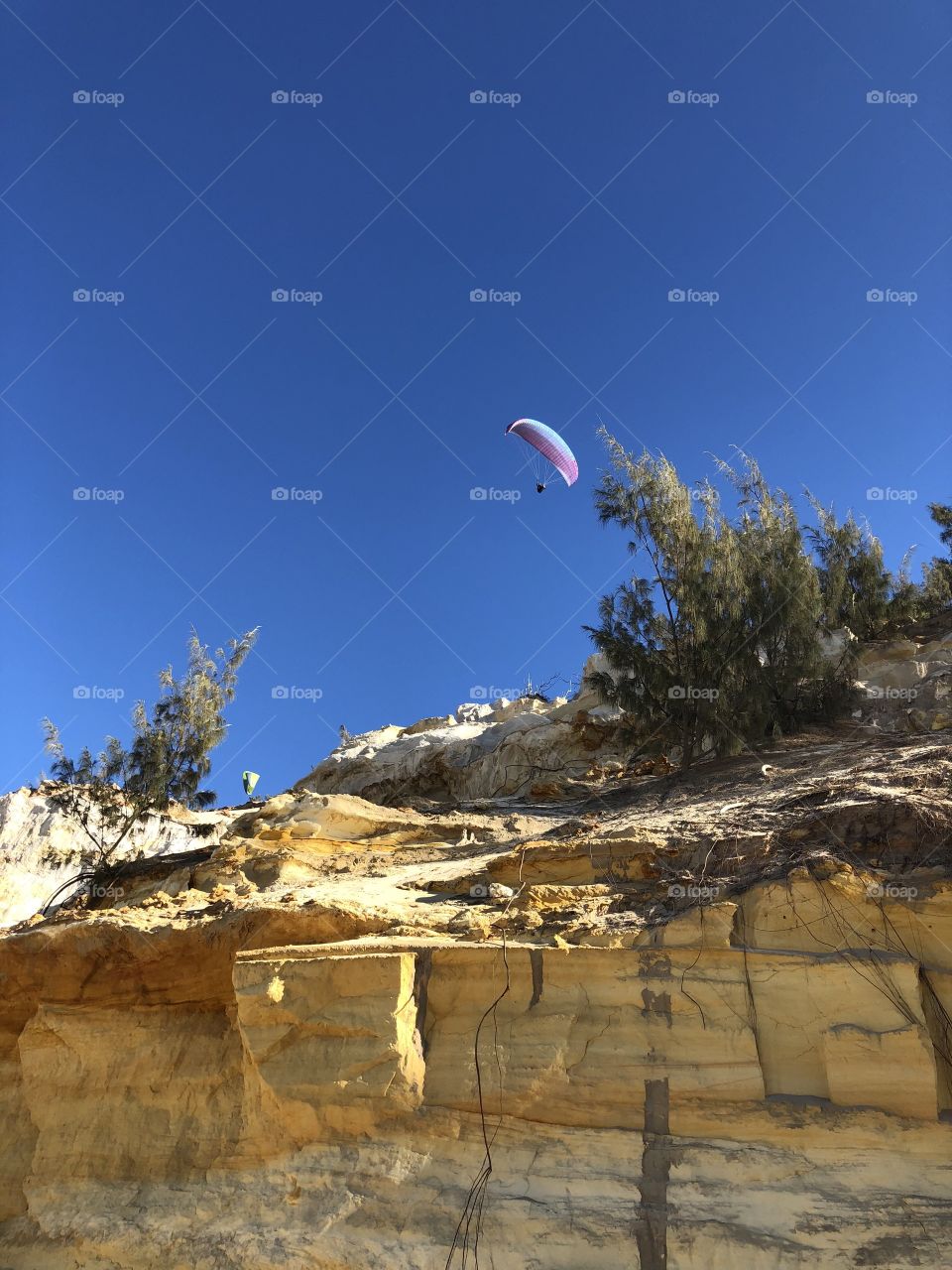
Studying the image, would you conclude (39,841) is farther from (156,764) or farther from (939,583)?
(939,583)

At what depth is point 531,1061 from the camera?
7355 mm

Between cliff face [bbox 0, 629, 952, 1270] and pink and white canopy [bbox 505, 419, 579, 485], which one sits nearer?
cliff face [bbox 0, 629, 952, 1270]

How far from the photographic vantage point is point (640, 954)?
25.0 feet

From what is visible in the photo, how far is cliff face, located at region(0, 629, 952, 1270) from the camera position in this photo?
6578 millimetres

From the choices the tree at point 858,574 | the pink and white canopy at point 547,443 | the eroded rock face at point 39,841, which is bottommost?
the eroded rock face at point 39,841

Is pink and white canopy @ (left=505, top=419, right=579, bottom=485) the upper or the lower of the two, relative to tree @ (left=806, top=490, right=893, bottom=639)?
upper

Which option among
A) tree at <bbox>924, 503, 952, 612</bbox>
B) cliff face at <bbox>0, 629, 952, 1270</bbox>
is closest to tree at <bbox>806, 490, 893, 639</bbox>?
tree at <bbox>924, 503, 952, 612</bbox>

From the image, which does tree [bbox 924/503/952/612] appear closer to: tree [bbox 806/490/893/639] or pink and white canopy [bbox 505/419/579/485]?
tree [bbox 806/490/893/639]

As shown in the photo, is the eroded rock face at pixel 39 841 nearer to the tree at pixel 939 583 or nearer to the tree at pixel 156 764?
the tree at pixel 156 764

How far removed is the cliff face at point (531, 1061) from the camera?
658 centimetres

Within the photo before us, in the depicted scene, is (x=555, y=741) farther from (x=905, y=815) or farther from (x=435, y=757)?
(x=905, y=815)

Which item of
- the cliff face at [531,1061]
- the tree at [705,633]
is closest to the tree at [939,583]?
the tree at [705,633]

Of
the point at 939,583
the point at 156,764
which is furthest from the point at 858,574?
the point at 156,764

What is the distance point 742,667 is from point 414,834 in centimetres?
667
